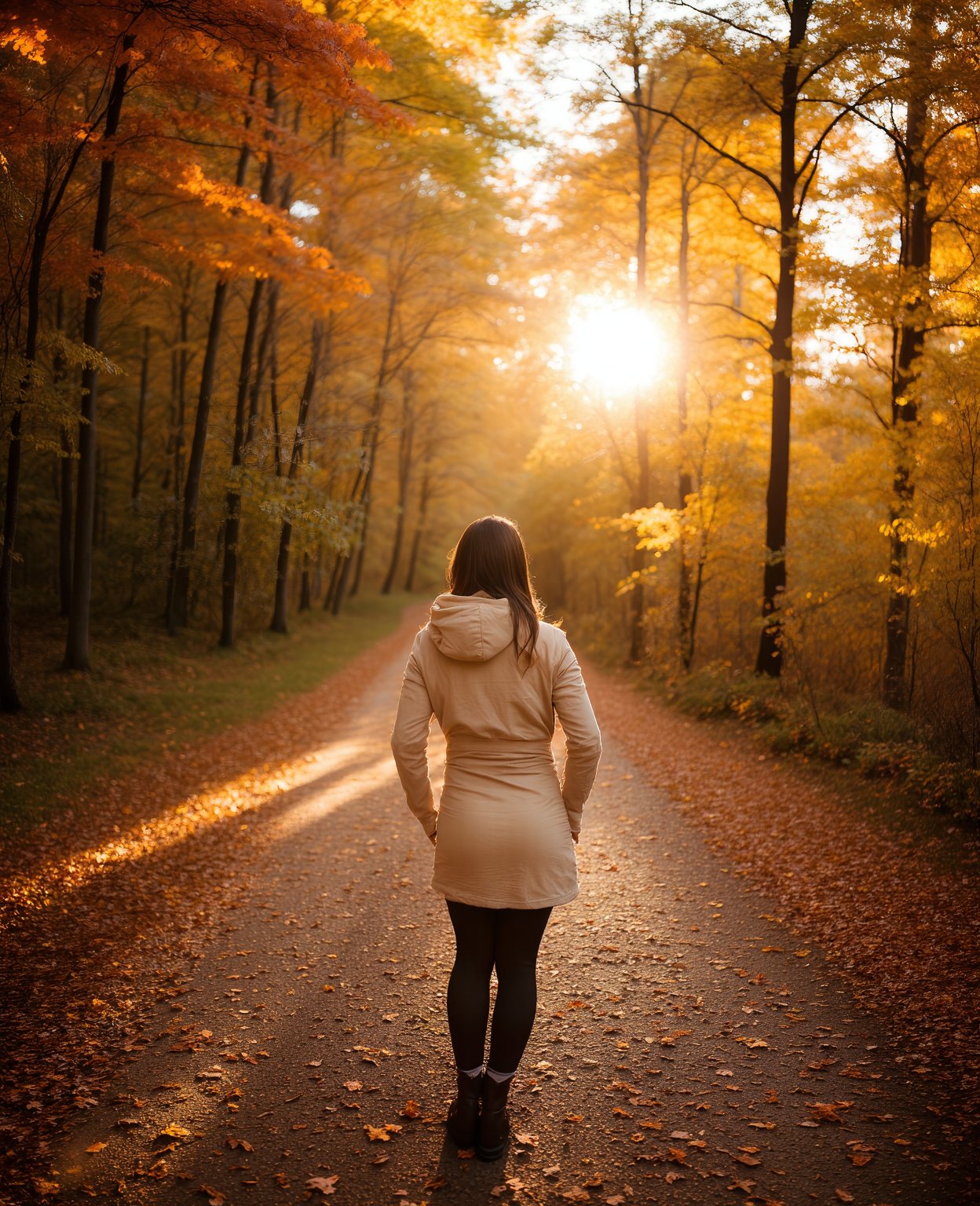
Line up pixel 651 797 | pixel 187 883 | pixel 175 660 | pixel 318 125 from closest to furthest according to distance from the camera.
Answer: pixel 187 883
pixel 651 797
pixel 175 660
pixel 318 125

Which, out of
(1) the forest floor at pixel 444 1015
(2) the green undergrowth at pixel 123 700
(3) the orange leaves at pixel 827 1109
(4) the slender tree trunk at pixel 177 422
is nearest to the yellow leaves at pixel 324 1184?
(1) the forest floor at pixel 444 1015

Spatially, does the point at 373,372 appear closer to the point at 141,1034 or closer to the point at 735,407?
the point at 735,407

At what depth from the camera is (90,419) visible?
418 inches

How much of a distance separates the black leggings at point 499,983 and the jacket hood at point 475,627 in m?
0.90

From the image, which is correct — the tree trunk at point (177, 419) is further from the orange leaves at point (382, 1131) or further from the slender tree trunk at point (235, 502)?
the orange leaves at point (382, 1131)

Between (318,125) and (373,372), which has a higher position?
(318,125)

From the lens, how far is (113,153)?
30.4 ft

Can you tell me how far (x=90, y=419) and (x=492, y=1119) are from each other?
32.7 ft

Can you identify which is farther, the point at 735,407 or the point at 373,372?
the point at 373,372

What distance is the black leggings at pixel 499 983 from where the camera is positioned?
3.06 meters

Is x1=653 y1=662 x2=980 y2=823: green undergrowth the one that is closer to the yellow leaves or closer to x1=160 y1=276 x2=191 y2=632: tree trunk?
the yellow leaves

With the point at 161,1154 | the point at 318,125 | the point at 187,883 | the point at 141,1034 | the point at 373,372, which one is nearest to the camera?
the point at 161,1154

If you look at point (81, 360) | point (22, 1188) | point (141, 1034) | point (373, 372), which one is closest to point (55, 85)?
point (81, 360)

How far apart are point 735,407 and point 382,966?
478 inches
